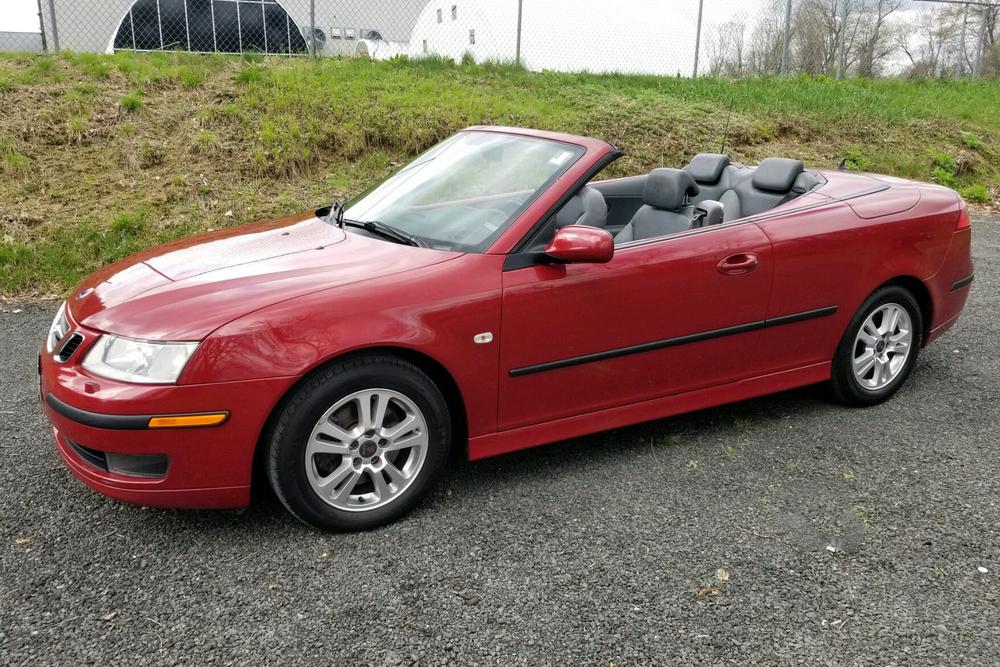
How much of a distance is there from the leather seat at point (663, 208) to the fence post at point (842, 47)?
40.5 ft

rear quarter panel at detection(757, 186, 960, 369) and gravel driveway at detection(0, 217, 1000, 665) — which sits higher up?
rear quarter panel at detection(757, 186, 960, 369)

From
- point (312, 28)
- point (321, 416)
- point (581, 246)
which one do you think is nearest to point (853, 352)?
point (581, 246)

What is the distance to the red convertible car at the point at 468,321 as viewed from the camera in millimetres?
2881

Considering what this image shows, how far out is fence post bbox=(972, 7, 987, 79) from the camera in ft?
52.3

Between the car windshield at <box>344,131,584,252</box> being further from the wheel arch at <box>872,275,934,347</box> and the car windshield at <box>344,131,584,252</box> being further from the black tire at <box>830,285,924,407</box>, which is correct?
the wheel arch at <box>872,275,934,347</box>

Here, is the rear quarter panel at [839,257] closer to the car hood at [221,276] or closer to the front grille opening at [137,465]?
the car hood at [221,276]

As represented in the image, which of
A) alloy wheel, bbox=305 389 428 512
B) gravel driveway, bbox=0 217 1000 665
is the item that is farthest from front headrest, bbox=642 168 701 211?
alloy wheel, bbox=305 389 428 512

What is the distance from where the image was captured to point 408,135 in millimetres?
9867

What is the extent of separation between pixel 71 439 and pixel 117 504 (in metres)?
0.52

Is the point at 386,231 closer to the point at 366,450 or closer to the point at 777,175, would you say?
the point at 366,450

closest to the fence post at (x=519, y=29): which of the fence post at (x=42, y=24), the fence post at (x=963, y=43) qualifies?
the fence post at (x=42, y=24)

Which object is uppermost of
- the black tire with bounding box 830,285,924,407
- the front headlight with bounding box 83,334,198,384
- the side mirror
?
the side mirror

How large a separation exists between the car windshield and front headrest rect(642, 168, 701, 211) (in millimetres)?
693

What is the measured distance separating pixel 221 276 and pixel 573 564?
1.65 meters
